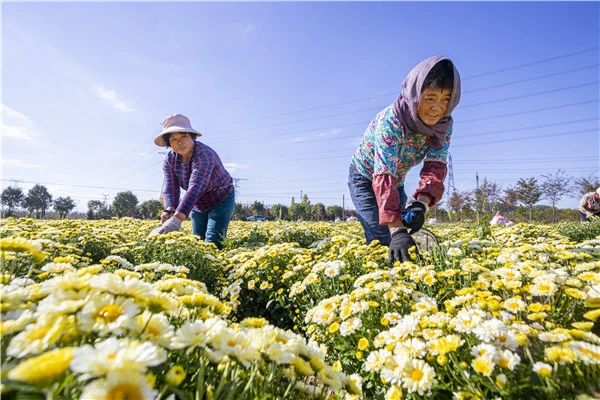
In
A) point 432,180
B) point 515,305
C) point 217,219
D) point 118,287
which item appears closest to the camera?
point 118,287

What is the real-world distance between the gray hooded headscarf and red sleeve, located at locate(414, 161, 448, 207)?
0.55 feet

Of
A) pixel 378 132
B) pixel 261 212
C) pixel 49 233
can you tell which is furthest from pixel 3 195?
pixel 378 132

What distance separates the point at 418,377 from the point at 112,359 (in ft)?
2.72

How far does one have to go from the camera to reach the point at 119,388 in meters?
0.50

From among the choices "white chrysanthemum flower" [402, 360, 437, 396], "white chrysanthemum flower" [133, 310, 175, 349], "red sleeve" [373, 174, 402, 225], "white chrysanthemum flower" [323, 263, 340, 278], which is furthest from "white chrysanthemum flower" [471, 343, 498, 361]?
"red sleeve" [373, 174, 402, 225]

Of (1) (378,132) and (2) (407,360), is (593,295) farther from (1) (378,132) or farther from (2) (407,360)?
(1) (378,132)

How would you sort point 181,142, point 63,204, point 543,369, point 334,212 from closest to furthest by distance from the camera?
point 543,369
point 181,142
point 63,204
point 334,212

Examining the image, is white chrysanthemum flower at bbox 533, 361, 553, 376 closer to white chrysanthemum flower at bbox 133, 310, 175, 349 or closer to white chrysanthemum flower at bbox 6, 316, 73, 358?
white chrysanthemum flower at bbox 133, 310, 175, 349

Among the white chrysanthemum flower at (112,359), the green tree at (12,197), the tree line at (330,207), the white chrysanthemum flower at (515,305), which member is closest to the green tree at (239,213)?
the tree line at (330,207)

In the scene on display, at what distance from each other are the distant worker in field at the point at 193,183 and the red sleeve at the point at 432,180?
8.21 ft

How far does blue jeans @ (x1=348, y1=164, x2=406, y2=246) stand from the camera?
9.77ft

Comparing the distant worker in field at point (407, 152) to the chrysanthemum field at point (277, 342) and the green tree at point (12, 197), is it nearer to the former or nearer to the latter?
the chrysanthemum field at point (277, 342)

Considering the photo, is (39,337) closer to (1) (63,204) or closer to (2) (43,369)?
(2) (43,369)

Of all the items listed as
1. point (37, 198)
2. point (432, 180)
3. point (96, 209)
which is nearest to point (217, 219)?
point (432, 180)
